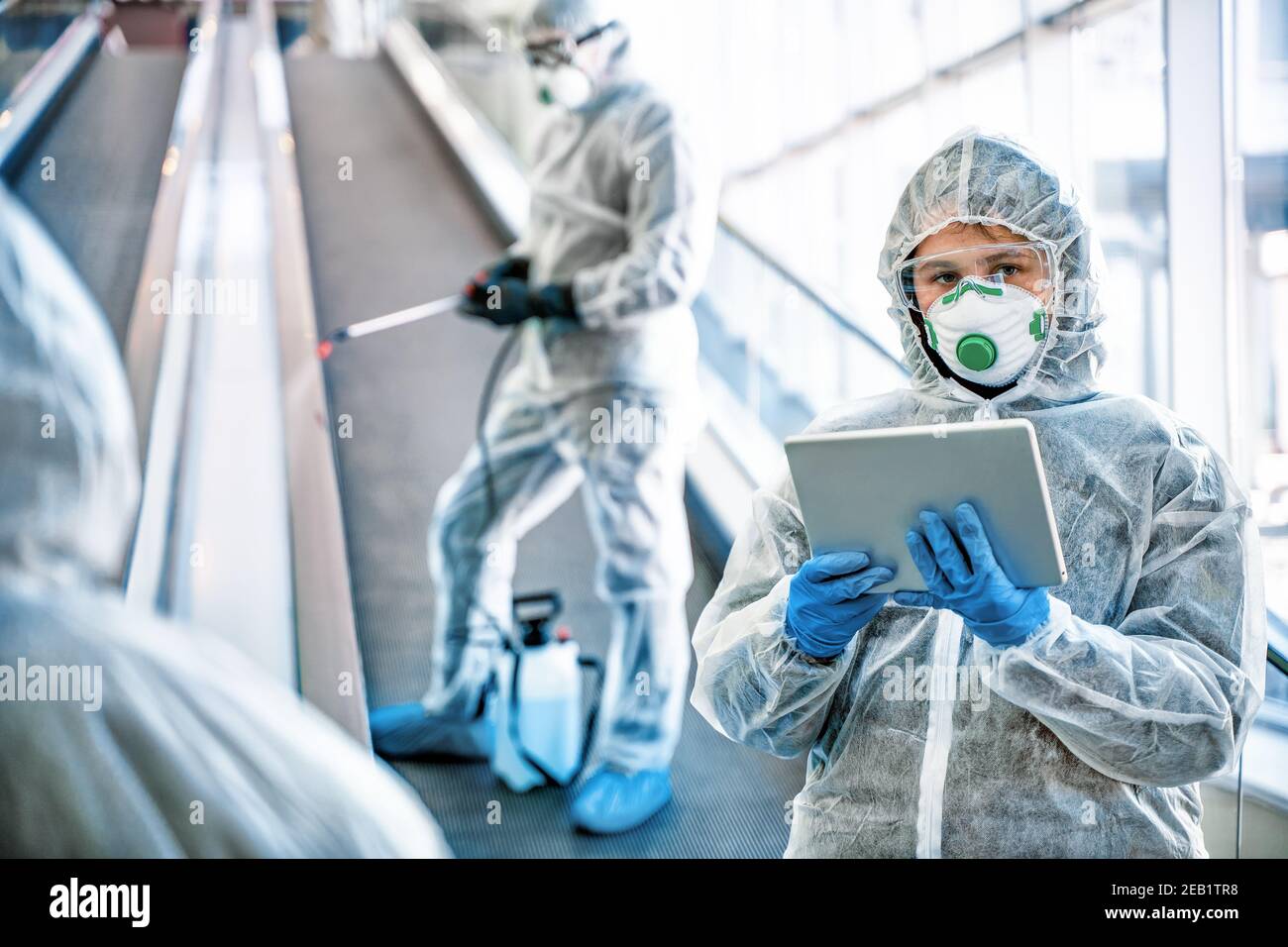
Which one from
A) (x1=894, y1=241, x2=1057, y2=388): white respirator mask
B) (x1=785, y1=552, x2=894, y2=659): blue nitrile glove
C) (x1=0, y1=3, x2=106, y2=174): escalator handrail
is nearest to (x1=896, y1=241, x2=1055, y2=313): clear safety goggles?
(x1=894, y1=241, x2=1057, y2=388): white respirator mask

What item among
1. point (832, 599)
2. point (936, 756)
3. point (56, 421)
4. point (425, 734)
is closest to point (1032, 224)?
point (832, 599)

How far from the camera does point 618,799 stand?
175cm

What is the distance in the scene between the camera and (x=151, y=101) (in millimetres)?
1962

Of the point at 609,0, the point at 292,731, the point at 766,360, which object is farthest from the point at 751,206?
the point at 292,731

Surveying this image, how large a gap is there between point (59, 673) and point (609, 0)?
151 cm

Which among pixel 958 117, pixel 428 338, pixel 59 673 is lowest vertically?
pixel 59 673

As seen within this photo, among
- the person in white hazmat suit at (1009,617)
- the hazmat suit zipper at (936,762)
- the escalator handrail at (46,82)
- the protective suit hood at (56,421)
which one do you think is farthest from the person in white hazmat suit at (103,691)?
the hazmat suit zipper at (936,762)

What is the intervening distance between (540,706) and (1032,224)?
1174 millimetres

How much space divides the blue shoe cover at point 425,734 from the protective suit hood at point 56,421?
54 centimetres

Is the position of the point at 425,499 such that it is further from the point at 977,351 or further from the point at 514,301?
the point at 977,351

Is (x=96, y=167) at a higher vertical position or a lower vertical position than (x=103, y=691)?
higher

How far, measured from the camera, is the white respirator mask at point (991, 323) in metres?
1.14

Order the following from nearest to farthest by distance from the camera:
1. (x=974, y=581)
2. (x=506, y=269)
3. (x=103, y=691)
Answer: (x=974, y=581) < (x=103, y=691) < (x=506, y=269)
